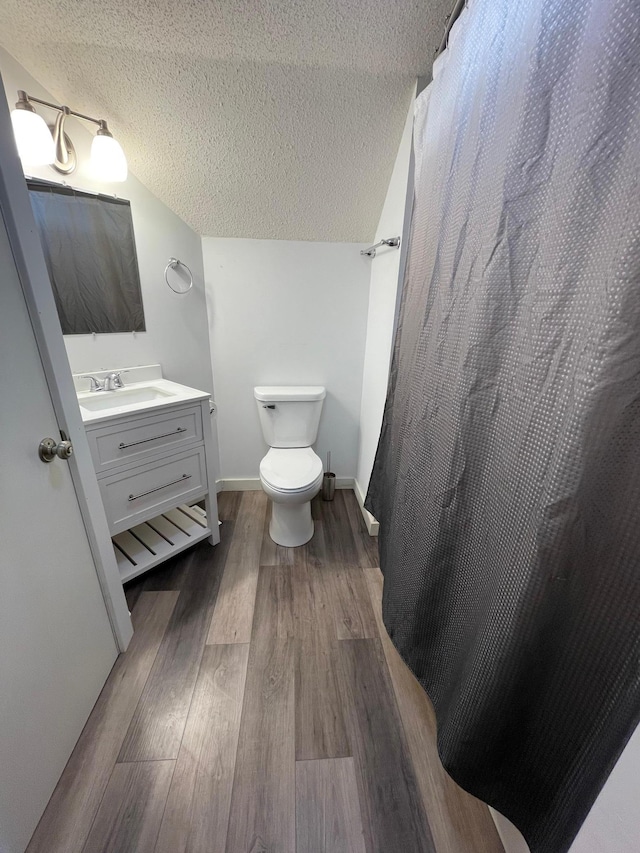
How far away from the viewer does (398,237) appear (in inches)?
54.4

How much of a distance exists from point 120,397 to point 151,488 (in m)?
0.49

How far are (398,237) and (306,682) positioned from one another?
1.83 meters

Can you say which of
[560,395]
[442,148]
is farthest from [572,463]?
[442,148]

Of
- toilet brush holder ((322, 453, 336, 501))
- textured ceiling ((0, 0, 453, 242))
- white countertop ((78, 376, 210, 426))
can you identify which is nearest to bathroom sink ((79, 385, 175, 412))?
white countertop ((78, 376, 210, 426))

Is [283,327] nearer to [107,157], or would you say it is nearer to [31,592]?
[107,157]

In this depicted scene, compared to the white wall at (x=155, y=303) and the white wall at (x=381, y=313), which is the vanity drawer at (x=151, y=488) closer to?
the white wall at (x=155, y=303)

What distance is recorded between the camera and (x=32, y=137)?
3.72 feet

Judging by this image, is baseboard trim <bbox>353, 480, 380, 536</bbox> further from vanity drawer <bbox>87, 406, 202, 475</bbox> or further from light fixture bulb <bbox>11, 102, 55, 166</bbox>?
light fixture bulb <bbox>11, 102, 55, 166</bbox>

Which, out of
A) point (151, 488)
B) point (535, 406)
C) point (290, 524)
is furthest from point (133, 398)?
point (535, 406)

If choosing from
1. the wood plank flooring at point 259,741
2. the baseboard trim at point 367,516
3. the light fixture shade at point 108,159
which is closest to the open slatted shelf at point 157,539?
the wood plank flooring at point 259,741

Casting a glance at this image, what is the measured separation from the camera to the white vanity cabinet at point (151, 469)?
49.2 inches

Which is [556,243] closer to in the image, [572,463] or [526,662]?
[572,463]

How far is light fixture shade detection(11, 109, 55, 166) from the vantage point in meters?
1.10

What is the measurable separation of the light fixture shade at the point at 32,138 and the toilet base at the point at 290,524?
5.71ft
